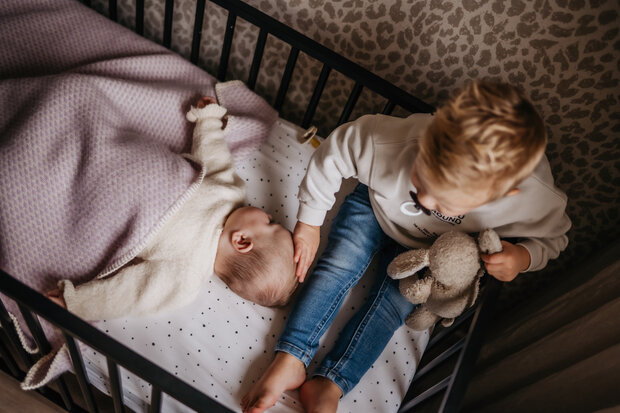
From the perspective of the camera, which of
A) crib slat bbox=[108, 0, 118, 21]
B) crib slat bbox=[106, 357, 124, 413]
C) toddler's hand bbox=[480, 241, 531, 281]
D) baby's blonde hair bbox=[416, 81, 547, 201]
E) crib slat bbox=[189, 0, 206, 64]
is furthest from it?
crib slat bbox=[108, 0, 118, 21]

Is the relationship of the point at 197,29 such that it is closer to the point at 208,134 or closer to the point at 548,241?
the point at 208,134

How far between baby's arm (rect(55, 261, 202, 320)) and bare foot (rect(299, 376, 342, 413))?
32 cm

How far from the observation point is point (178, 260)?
0.94 m

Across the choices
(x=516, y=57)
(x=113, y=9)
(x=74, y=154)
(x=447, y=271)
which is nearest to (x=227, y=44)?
(x=113, y=9)

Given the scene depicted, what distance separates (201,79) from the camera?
3.99 feet

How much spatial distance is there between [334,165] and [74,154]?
0.57 metres

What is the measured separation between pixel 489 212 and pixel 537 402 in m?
0.45

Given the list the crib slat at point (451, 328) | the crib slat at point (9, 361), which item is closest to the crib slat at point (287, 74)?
the crib slat at point (451, 328)

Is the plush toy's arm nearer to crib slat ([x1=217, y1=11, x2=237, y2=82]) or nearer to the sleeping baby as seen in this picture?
the sleeping baby

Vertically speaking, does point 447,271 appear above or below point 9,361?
above

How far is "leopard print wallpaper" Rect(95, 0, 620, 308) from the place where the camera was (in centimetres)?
91

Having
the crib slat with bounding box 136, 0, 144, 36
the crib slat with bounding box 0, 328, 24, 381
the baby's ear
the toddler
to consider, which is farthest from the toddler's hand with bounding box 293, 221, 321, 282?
the crib slat with bounding box 136, 0, 144, 36

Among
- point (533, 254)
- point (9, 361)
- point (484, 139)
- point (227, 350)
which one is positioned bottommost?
point (9, 361)

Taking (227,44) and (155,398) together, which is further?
(227,44)
